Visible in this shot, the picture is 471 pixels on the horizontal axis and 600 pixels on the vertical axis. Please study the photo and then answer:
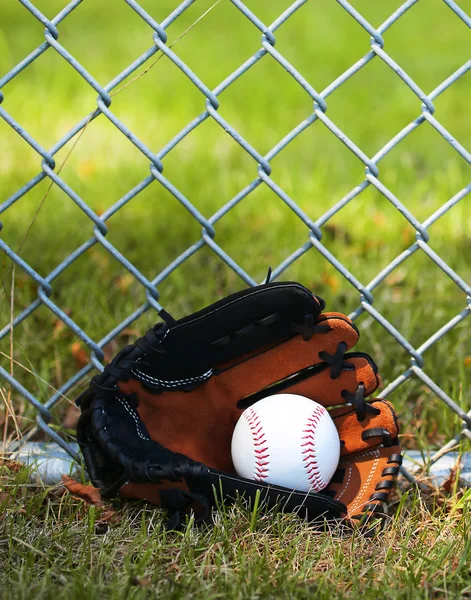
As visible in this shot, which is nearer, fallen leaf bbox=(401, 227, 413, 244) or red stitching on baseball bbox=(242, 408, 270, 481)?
red stitching on baseball bbox=(242, 408, 270, 481)

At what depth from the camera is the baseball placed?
6.57 feet

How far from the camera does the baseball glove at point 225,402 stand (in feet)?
6.43

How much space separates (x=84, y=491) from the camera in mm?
2066

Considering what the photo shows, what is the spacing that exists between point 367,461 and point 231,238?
1.74 meters

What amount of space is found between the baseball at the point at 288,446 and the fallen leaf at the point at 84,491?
383 mm

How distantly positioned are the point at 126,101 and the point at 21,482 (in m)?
3.52

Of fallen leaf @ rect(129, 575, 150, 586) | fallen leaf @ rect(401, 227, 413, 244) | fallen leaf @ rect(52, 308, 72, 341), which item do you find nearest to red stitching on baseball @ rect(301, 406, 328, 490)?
fallen leaf @ rect(129, 575, 150, 586)

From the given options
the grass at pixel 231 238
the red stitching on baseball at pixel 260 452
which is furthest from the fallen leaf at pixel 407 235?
the red stitching on baseball at pixel 260 452

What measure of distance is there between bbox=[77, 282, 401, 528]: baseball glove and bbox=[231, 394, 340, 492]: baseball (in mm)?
67

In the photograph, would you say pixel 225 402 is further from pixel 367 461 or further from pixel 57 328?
pixel 57 328

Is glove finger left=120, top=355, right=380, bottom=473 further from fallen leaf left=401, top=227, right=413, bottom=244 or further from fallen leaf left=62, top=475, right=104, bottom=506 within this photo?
fallen leaf left=401, top=227, right=413, bottom=244

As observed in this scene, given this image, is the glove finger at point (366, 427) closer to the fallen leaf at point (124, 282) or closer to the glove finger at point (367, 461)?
the glove finger at point (367, 461)

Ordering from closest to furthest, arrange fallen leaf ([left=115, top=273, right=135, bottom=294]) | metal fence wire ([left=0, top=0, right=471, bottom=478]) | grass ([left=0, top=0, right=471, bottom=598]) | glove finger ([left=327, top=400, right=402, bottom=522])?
1. grass ([left=0, top=0, right=471, bottom=598])
2. metal fence wire ([left=0, top=0, right=471, bottom=478])
3. glove finger ([left=327, top=400, right=402, bottom=522])
4. fallen leaf ([left=115, top=273, right=135, bottom=294])

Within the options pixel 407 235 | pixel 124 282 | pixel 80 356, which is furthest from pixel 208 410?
pixel 407 235
